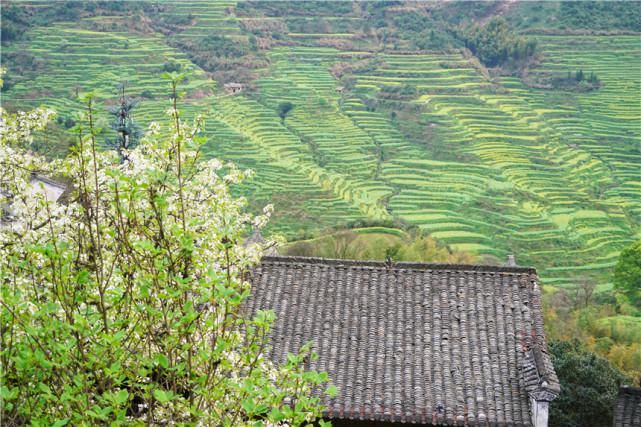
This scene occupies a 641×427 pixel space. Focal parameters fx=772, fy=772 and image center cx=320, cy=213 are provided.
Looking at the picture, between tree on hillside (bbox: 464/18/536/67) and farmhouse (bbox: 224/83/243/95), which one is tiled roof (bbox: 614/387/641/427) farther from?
tree on hillside (bbox: 464/18/536/67)

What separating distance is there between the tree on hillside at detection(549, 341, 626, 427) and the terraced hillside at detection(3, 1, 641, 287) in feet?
92.2

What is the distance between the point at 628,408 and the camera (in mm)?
14375

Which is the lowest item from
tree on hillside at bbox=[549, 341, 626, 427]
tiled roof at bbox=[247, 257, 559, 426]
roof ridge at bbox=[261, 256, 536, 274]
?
tree on hillside at bbox=[549, 341, 626, 427]

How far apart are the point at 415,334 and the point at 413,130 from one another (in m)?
57.8

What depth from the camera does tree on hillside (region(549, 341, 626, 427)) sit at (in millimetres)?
19594

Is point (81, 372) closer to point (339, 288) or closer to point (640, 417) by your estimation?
point (339, 288)

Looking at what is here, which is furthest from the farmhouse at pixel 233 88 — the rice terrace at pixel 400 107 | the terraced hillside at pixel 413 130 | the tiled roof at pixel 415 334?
the tiled roof at pixel 415 334

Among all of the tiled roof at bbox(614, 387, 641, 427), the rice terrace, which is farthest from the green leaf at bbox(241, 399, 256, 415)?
the rice terrace

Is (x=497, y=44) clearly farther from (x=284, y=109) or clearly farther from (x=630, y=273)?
(x=630, y=273)

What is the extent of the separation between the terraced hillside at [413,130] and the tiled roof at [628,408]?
34.6m

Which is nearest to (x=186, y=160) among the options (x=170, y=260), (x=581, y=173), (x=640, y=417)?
(x=170, y=260)

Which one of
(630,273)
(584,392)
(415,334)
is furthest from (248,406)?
(630,273)

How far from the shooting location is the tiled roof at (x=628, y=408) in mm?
14188

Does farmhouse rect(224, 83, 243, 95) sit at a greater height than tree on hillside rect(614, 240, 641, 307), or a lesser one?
greater
